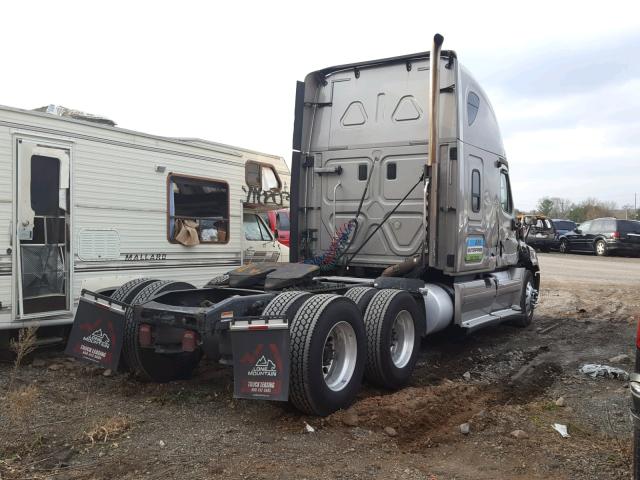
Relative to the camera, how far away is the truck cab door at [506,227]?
8.39m

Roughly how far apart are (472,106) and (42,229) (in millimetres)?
5347

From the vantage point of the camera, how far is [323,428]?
14.5 ft

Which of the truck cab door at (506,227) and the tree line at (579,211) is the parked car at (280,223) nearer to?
the truck cab door at (506,227)

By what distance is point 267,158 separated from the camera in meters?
9.77

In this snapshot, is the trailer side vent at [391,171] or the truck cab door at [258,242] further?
the truck cab door at [258,242]

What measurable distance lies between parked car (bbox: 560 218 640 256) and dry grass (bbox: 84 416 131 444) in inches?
915

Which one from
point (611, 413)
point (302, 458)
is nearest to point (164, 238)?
point (302, 458)

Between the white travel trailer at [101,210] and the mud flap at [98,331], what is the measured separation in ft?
4.55

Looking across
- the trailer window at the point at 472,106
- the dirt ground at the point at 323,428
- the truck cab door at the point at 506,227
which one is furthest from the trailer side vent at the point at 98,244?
the truck cab door at the point at 506,227

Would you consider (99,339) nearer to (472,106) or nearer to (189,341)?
(189,341)


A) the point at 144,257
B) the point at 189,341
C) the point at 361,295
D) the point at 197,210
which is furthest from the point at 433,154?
the point at 144,257

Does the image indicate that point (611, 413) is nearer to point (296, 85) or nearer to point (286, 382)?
point (286, 382)

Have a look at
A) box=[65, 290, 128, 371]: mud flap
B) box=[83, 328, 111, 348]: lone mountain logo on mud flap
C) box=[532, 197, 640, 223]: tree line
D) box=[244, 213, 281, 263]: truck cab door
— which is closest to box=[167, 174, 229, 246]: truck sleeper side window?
box=[244, 213, 281, 263]: truck cab door

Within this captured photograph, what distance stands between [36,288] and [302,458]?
4.17 metres
